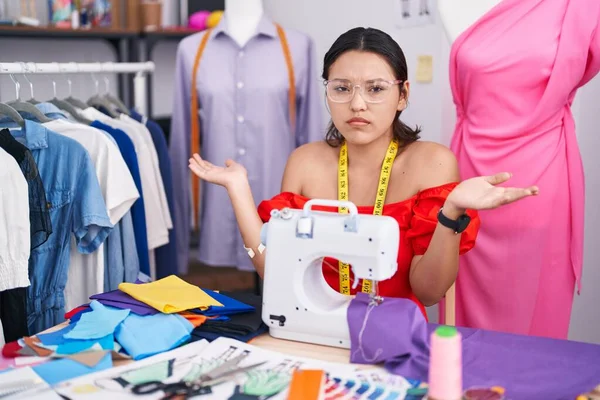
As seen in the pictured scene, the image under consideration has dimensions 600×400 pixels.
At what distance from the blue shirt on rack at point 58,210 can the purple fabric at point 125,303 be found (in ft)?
2.32

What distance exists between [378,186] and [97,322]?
2.91 feet

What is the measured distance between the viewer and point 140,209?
2854 millimetres

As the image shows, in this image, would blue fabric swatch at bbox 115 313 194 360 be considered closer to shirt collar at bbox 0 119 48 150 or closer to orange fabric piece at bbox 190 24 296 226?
shirt collar at bbox 0 119 48 150

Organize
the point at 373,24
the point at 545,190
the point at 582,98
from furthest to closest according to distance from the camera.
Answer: the point at 373,24, the point at 582,98, the point at 545,190

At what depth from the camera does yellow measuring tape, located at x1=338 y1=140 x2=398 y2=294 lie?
211 cm

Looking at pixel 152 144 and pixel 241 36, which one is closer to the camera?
pixel 152 144

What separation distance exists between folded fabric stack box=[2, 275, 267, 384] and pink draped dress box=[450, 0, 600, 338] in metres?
1.04

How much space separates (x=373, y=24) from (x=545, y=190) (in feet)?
5.66

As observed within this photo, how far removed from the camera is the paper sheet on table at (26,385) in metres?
1.40

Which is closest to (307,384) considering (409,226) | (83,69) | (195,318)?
(195,318)

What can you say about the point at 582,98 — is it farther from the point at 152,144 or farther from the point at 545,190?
the point at 152,144

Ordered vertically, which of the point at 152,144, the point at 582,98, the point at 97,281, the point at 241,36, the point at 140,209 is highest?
the point at 241,36

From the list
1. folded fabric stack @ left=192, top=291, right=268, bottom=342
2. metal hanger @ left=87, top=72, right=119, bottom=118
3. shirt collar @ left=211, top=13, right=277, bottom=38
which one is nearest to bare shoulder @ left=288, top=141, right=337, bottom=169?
folded fabric stack @ left=192, top=291, right=268, bottom=342

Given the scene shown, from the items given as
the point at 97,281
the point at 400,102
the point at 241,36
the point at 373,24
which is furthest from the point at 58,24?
the point at 400,102
